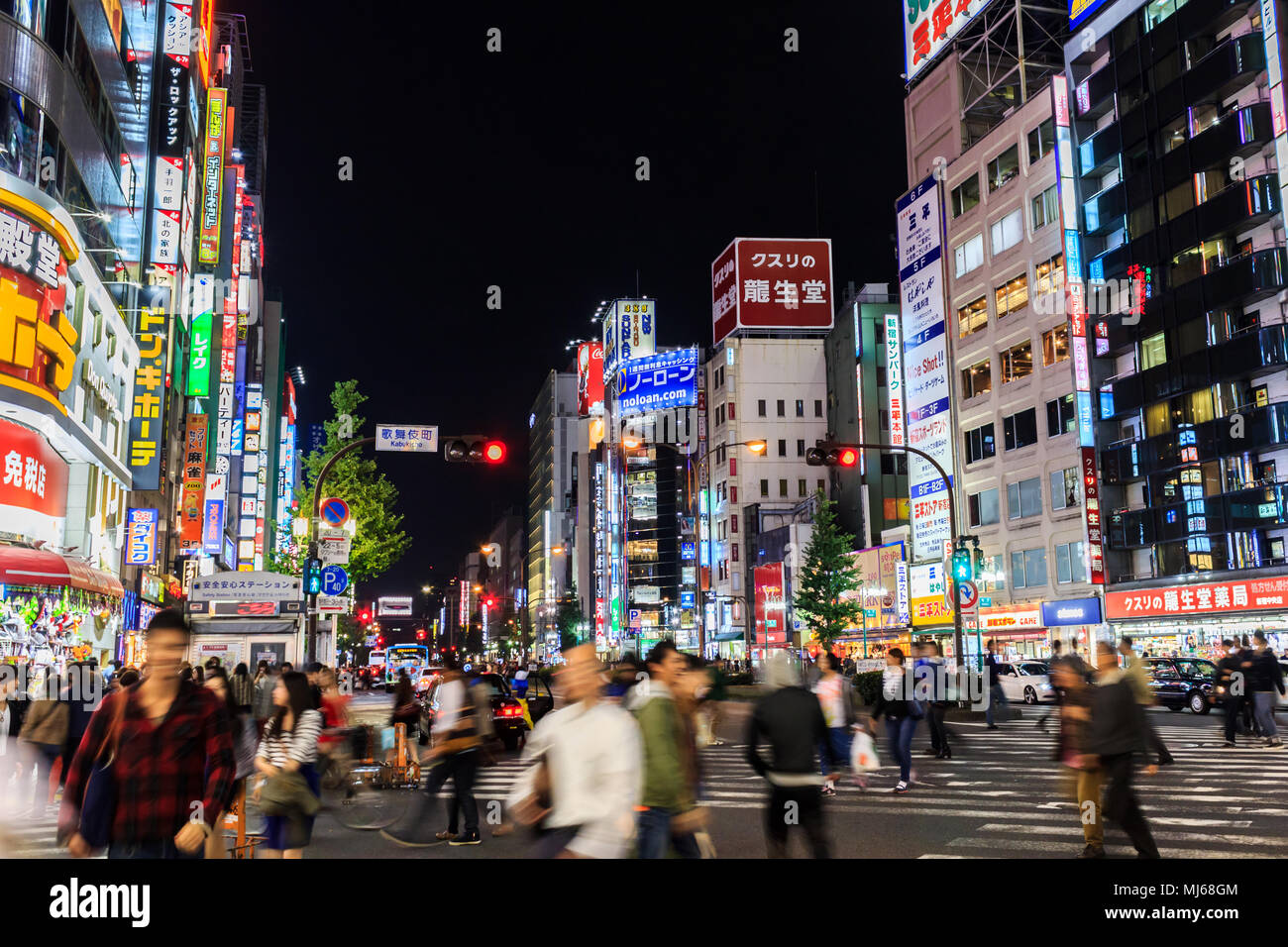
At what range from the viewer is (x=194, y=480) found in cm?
4128

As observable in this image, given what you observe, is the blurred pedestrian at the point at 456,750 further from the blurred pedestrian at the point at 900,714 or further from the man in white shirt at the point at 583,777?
the blurred pedestrian at the point at 900,714

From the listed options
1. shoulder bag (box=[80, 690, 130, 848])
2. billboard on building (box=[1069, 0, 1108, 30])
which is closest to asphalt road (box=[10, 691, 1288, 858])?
shoulder bag (box=[80, 690, 130, 848])

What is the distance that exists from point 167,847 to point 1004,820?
920 cm

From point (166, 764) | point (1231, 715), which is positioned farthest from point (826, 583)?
point (166, 764)

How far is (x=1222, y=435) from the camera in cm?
3766

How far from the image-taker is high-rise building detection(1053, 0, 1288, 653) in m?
36.6

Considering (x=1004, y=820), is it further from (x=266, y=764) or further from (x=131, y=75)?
(x=131, y=75)

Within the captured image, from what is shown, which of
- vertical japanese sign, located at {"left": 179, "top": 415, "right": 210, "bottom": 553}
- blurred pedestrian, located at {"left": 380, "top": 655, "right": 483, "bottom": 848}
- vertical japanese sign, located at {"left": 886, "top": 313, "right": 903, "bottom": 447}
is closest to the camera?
blurred pedestrian, located at {"left": 380, "top": 655, "right": 483, "bottom": 848}

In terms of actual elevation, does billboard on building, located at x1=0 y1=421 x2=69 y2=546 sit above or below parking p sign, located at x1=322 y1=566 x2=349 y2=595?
above

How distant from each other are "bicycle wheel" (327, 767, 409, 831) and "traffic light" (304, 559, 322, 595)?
25.9 ft

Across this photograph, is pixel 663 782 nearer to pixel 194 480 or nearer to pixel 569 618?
pixel 194 480

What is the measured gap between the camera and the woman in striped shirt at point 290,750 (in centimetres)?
767

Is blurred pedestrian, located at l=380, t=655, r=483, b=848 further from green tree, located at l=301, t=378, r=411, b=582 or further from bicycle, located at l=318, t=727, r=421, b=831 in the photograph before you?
green tree, located at l=301, t=378, r=411, b=582
